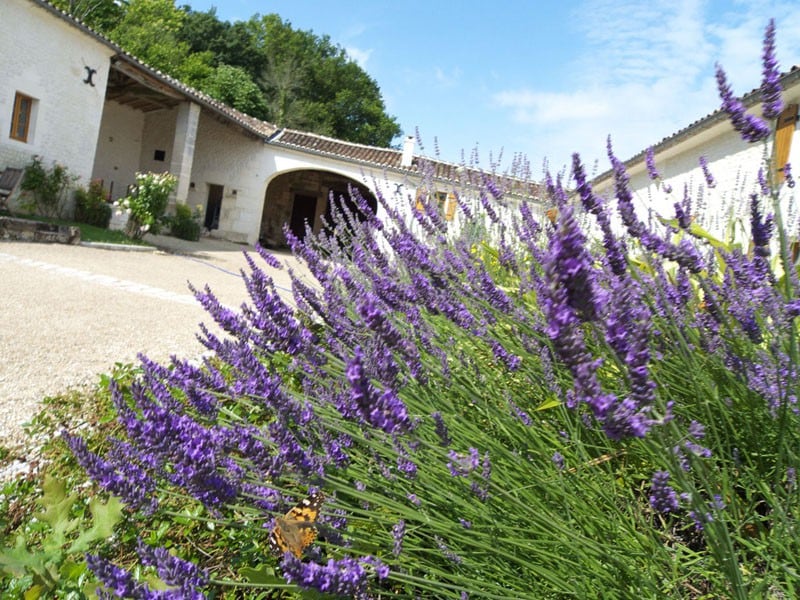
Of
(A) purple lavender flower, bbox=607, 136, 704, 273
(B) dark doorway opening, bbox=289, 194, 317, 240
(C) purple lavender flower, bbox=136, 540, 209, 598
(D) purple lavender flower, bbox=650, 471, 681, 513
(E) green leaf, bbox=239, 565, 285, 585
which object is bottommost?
(E) green leaf, bbox=239, 565, 285, 585

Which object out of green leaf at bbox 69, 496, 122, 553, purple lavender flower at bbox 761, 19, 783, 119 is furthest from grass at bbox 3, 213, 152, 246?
purple lavender flower at bbox 761, 19, 783, 119

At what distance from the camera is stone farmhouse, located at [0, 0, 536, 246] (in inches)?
460

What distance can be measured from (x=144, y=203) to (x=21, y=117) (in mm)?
3101

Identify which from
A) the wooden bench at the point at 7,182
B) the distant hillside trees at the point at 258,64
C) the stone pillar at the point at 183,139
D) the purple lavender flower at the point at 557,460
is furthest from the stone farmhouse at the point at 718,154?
the distant hillside trees at the point at 258,64

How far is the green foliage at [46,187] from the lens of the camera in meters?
11.5

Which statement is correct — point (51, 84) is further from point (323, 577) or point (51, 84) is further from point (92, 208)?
point (323, 577)

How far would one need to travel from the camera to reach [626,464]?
1.55 meters

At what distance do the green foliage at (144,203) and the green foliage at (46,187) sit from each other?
127 centimetres

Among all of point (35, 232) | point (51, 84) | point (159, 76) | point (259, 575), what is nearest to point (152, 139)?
point (159, 76)

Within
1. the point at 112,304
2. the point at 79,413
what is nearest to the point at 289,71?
the point at 112,304

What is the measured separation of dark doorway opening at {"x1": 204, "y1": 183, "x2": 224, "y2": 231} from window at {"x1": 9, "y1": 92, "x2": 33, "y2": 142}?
26.0 feet

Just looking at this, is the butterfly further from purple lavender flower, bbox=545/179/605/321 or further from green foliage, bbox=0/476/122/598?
green foliage, bbox=0/476/122/598

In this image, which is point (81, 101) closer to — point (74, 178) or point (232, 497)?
point (74, 178)

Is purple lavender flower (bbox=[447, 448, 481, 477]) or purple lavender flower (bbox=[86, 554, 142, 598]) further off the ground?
purple lavender flower (bbox=[447, 448, 481, 477])
